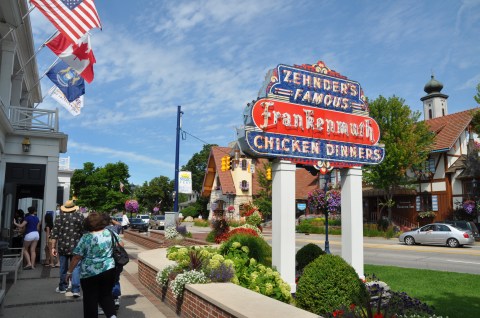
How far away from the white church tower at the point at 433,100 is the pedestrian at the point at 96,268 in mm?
71170

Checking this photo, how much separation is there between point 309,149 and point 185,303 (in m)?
4.00

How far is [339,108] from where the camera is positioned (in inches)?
356

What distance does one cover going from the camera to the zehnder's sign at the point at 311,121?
25.6 ft

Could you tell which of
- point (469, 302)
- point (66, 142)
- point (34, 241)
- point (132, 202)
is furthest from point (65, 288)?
point (132, 202)

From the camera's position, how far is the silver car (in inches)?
896

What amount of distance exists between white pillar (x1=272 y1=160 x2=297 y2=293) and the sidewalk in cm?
228

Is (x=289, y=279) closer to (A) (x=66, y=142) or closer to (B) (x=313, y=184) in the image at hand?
(A) (x=66, y=142)

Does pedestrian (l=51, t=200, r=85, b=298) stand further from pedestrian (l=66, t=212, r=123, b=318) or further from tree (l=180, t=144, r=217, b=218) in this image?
tree (l=180, t=144, r=217, b=218)

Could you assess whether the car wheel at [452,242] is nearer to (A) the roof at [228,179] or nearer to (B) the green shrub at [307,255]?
(B) the green shrub at [307,255]

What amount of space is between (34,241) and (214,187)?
40.2 metres

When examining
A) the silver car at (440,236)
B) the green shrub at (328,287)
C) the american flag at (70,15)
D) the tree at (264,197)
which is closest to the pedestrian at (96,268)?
the green shrub at (328,287)

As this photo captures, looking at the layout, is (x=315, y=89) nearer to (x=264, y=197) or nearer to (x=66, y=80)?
(x=66, y=80)

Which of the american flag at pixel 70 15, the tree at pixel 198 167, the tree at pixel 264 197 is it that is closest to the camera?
the american flag at pixel 70 15

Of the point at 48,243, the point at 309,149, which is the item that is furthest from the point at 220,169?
the point at 309,149
